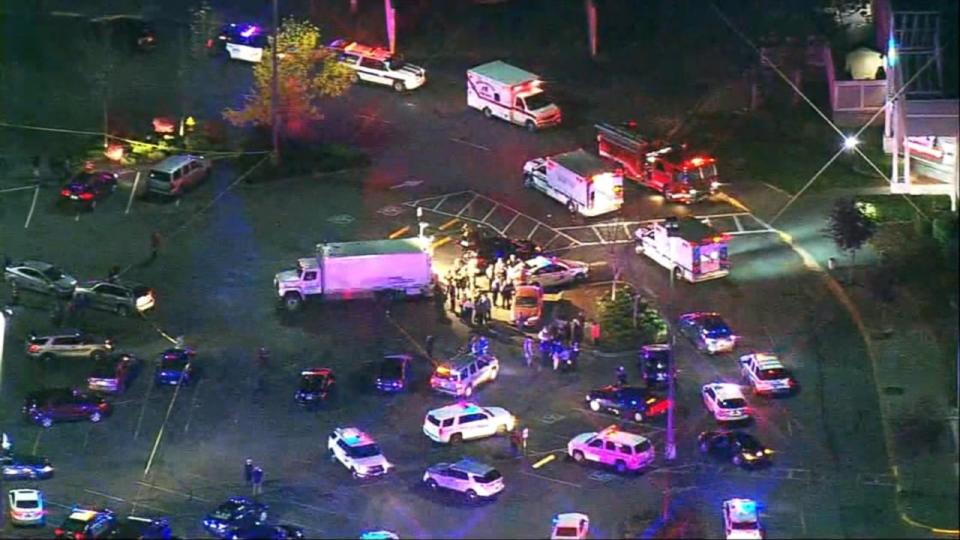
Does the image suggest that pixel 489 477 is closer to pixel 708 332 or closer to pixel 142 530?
pixel 142 530

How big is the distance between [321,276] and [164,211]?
617 centimetres

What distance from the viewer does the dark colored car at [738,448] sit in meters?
58.2

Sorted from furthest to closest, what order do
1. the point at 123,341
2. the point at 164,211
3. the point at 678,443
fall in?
1. the point at 164,211
2. the point at 123,341
3. the point at 678,443

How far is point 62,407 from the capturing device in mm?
60281

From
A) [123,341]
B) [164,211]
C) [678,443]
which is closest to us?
[678,443]

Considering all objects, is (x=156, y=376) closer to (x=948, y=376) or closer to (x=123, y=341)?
(x=123, y=341)

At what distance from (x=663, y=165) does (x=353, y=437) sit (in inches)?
563

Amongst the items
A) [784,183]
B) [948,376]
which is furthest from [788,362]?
[784,183]

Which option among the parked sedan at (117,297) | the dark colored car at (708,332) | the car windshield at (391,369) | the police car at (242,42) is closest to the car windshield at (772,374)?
→ the dark colored car at (708,332)

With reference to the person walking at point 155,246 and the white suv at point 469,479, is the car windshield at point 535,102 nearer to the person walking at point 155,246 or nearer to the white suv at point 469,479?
the person walking at point 155,246

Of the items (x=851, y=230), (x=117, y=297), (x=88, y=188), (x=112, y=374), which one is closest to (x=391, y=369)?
(x=112, y=374)

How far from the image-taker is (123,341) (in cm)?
6375

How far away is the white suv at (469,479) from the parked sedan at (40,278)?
11.7 m

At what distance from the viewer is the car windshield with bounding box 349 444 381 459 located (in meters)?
58.2
